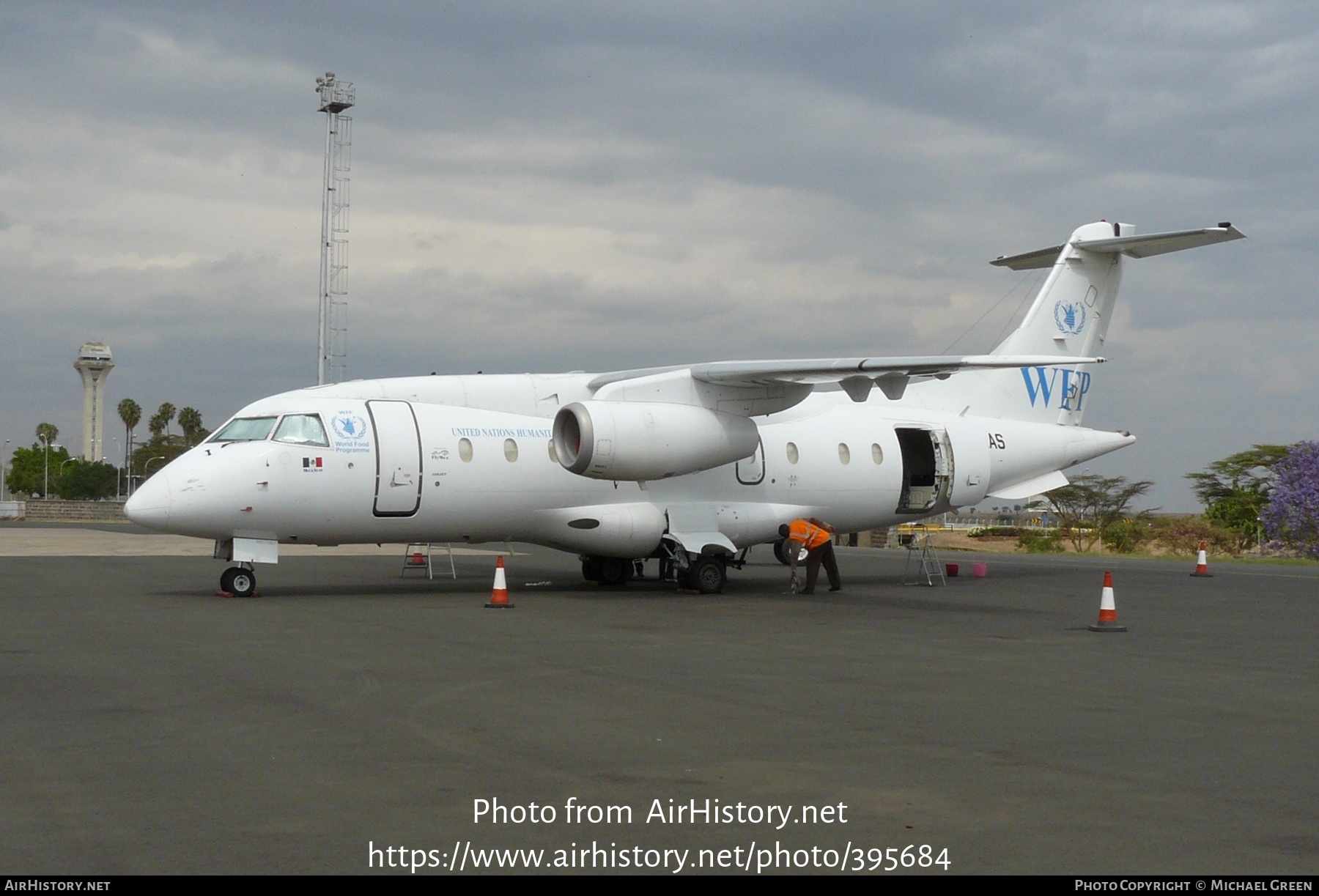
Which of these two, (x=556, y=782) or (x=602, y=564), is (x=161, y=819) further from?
(x=602, y=564)

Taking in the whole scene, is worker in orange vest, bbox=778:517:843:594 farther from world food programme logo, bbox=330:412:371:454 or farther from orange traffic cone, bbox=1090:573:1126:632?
world food programme logo, bbox=330:412:371:454

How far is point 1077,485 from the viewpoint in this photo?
67938mm

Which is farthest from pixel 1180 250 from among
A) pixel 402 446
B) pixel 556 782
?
pixel 556 782

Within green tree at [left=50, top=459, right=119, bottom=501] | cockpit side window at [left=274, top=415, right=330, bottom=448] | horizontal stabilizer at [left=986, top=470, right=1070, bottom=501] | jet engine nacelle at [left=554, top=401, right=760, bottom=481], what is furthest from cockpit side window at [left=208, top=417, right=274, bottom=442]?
green tree at [left=50, top=459, right=119, bottom=501]

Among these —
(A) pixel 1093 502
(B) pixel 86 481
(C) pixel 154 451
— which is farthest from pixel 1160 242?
(B) pixel 86 481

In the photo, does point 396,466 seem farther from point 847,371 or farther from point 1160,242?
point 1160,242

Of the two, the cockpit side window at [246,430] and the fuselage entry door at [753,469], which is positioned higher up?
the cockpit side window at [246,430]

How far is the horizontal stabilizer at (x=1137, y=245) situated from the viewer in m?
21.7

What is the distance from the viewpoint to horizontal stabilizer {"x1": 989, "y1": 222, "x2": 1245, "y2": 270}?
2167cm

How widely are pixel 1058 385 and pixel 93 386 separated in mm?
173230

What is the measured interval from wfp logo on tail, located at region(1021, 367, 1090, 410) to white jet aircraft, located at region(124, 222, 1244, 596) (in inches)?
23.4

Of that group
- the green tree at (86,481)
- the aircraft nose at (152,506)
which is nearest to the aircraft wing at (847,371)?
the aircraft nose at (152,506)

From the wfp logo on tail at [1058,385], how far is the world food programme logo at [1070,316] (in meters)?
0.79

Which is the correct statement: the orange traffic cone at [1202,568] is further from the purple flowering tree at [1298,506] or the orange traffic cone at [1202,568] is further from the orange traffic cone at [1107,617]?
the purple flowering tree at [1298,506]
